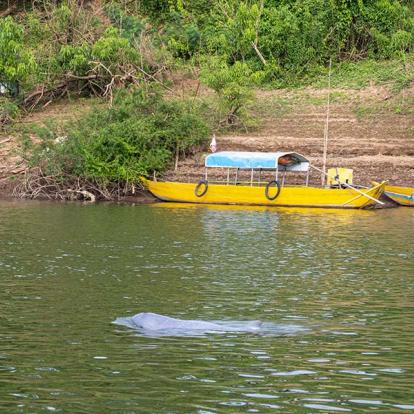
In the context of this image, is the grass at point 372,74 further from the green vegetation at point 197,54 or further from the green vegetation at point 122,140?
the green vegetation at point 122,140

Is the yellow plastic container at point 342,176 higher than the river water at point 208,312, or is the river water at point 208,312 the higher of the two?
the yellow plastic container at point 342,176

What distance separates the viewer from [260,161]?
32.5 m

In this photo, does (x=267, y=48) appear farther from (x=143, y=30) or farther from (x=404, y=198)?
(x=404, y=198)

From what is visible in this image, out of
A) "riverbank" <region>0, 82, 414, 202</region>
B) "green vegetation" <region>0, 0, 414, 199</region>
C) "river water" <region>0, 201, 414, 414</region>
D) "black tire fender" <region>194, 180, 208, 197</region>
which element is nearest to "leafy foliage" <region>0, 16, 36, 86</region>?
"green vegetation" <region>0, 0, 414, 199</region>

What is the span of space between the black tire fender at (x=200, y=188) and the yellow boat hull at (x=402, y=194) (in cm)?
568

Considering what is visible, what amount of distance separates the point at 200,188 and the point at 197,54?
10327 mm

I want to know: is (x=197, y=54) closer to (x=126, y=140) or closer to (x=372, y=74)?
(x=372, y=74)

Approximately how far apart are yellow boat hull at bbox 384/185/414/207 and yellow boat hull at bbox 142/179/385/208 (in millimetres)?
647

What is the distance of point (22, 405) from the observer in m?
11.0

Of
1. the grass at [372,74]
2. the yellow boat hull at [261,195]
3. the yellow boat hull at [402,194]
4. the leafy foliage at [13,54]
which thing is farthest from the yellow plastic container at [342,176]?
the leafy foliage at [13,54]

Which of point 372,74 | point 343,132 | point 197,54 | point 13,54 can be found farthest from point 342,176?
point 13,54

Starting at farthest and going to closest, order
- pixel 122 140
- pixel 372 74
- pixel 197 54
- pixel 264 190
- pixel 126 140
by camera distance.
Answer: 1. pixel 197 54
2. pixel 372 74
3. pixel 126 140
4. pixel 122 140
5. pixel 264 190

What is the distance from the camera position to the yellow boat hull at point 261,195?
3175 centimetres

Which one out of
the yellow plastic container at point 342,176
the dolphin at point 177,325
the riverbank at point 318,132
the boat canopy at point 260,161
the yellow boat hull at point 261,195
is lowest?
the dolphin at point 177,325
